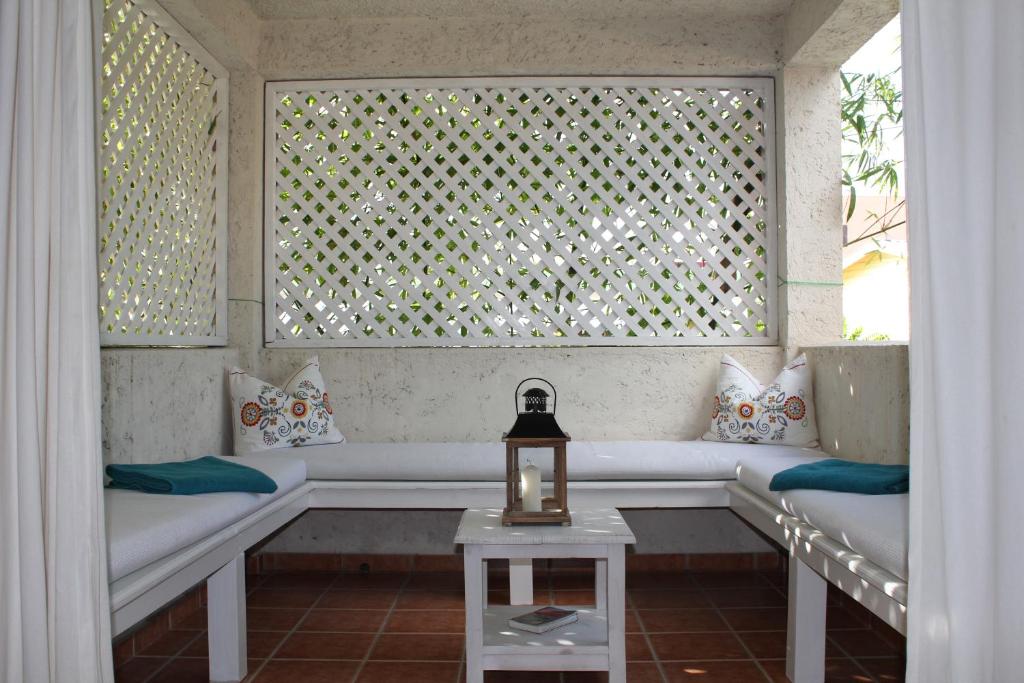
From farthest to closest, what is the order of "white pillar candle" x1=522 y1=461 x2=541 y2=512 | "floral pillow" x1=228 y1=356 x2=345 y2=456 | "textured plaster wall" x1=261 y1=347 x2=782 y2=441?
"textured plaster wall" x1=261 y1=347 x2=782 y2=441, "floral pillow" x1=228 y1=356 x2=345 y2=456, "white pillar candle" x1=522 y1=461 x2=541 y2=512

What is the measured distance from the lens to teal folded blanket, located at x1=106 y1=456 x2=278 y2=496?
2.44 metres

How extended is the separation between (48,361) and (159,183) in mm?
Result: 1993

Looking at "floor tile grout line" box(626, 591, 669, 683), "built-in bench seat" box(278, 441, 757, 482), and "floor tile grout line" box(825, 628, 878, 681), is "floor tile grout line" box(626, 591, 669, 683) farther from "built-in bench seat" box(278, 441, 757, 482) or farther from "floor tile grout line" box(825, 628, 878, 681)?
"floor tile grout line" box(825, 628, 878, 681)

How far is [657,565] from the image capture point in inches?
152

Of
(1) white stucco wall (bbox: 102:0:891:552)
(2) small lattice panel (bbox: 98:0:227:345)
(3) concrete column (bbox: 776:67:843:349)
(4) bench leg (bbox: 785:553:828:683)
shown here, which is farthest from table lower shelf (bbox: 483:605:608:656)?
(3) concrete column (bbox: 776:67:843:349)

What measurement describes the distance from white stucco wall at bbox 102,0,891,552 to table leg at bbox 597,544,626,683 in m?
1.60

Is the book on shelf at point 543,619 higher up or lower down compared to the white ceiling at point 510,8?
lower down

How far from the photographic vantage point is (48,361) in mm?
1538

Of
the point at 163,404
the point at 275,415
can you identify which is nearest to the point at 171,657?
the point at 163,404

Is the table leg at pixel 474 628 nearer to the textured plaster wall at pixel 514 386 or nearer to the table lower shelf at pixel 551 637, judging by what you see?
the table lower shelf at pixel 551 637

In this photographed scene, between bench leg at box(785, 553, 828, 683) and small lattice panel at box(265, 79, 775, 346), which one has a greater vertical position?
small lattice panel at box(265, 79, 775, 346)

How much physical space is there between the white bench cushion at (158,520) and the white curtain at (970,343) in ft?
5.23

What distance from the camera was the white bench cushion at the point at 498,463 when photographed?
3301 mm

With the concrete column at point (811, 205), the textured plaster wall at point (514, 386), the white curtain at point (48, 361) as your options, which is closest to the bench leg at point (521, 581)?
the textured plaster wall at point (514, 386)
